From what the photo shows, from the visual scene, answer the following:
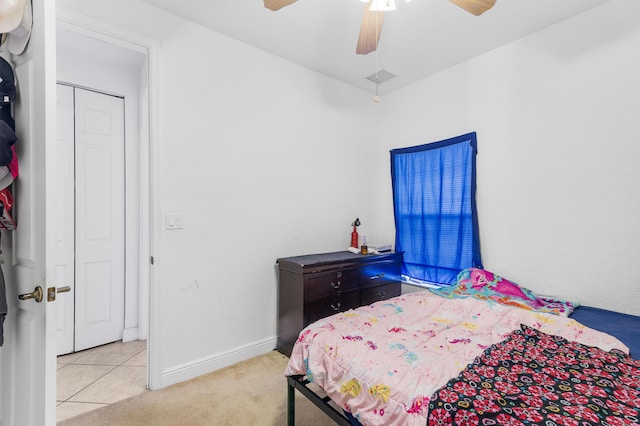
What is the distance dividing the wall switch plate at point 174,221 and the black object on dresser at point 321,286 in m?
0.94

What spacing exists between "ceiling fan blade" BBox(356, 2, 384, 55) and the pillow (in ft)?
6.13

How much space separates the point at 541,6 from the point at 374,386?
2713 millimetres

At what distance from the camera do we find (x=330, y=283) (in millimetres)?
2703

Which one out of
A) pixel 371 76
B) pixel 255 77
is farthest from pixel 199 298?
pixel 371 76

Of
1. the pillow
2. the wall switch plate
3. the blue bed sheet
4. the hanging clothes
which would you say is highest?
the wall switch plate

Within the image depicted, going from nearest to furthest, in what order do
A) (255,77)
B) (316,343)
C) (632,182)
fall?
(316,343), (632,182), (255,77)

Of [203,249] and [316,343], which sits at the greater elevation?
[203,249]

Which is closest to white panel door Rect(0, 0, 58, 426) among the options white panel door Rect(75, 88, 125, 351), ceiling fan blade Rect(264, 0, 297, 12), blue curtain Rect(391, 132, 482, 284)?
ceiling fan blade Rect(264, 0, 297, 12)

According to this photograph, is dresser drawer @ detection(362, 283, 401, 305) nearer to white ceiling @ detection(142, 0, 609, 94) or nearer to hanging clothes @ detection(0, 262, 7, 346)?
white ceiling @ detection(142, 0, 609, 94)

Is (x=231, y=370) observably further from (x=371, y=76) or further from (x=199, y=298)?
(x=371, y=76)

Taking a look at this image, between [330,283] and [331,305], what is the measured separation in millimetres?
202

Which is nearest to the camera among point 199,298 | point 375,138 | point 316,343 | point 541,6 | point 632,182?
point 316,343

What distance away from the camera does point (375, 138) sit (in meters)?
3.71

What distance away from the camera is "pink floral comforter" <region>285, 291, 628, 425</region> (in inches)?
45.5
